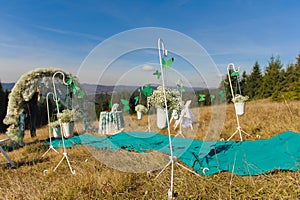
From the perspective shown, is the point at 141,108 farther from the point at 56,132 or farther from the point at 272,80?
the point at 272,80

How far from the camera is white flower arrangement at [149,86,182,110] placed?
2.36m

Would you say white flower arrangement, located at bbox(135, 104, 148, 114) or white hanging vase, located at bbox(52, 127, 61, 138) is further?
white hanging vase, located at bbox(52, 127, 61, 138)

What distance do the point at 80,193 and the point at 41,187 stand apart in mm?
686

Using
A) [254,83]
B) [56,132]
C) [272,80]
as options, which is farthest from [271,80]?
[56,132]

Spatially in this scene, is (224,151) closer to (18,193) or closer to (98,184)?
(98,184)

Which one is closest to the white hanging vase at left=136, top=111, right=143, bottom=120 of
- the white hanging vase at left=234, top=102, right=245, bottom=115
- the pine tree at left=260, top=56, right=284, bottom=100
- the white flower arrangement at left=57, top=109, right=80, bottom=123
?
the white flower arrangement at left=57, top=109, right=80, bottom=123

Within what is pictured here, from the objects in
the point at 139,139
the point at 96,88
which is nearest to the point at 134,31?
the point at 96,88

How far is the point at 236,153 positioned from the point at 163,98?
170 cm

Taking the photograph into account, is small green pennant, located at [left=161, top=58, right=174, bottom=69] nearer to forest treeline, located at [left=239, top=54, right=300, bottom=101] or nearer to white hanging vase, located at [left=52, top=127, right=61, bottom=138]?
white hanging vase, located at [left=52, top=127, right=61, bottom=138]

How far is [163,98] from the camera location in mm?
2350

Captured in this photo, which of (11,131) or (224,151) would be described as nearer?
(224,151)

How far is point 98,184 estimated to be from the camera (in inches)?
88.3

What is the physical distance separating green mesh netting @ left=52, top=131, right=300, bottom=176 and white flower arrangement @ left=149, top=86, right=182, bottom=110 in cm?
88

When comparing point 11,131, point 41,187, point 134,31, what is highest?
point 134,31
